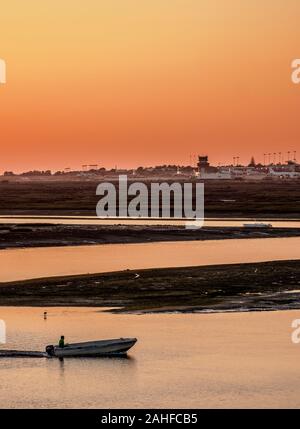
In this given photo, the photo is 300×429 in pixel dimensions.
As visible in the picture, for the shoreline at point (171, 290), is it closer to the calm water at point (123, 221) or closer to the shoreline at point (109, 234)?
the shoreline at point (109, 234)

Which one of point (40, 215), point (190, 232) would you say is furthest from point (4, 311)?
point (40, 215)

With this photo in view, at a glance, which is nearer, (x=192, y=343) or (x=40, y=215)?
(x=192, y=343)

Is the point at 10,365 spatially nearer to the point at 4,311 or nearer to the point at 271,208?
the point at 4,311

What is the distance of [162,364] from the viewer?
61.9 meters

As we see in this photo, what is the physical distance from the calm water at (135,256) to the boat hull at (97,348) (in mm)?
31471

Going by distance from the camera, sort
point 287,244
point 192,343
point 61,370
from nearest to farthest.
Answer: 1. point 61,370
2. point 192,343
3. point 287,244

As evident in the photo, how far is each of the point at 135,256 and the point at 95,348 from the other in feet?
165

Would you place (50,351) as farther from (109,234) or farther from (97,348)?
(109,234)

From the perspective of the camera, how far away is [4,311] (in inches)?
3071

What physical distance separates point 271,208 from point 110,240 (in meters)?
67.1

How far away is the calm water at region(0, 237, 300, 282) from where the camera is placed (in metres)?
102

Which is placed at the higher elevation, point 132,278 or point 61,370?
point 132,278

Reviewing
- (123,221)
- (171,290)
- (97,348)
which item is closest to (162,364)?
(97,348)
